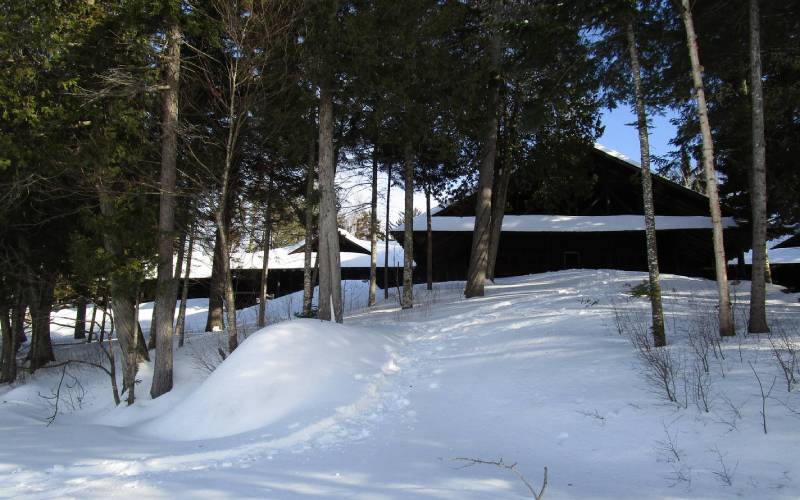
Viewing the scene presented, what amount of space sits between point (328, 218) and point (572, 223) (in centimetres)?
1299

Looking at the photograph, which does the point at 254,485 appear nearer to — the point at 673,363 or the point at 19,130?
the point at 673,363

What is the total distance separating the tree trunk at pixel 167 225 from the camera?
8289 mm

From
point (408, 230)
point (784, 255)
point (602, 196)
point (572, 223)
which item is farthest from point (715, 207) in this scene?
point (784, 255)

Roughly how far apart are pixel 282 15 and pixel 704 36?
8.26 metres

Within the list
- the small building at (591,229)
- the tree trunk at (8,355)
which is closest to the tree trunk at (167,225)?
the tree trunk at (8,355)

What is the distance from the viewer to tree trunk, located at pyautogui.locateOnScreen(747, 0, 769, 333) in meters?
6.98

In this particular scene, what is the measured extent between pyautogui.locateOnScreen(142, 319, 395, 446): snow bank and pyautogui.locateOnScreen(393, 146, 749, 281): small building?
11.6m

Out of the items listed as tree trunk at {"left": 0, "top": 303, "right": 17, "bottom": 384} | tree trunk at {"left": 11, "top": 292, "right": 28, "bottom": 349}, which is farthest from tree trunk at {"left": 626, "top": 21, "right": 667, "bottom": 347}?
tree trunk at {"left": 0, "top": 303, "right": 17, "bottom": 384}

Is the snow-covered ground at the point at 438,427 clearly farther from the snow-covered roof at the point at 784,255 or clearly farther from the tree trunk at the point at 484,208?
the snow-covered roof at the point at 784,255

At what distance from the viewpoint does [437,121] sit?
11.8 meters

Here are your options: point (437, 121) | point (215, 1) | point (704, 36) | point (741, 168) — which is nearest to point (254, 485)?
point (215, 1)

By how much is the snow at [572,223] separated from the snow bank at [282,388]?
11.9m

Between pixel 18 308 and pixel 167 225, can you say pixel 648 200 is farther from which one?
pixel 18 308

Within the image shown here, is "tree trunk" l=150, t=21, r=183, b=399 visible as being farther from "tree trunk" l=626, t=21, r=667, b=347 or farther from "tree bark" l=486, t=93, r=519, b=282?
"tree bark" l=486, t=93, r=519, b=282
